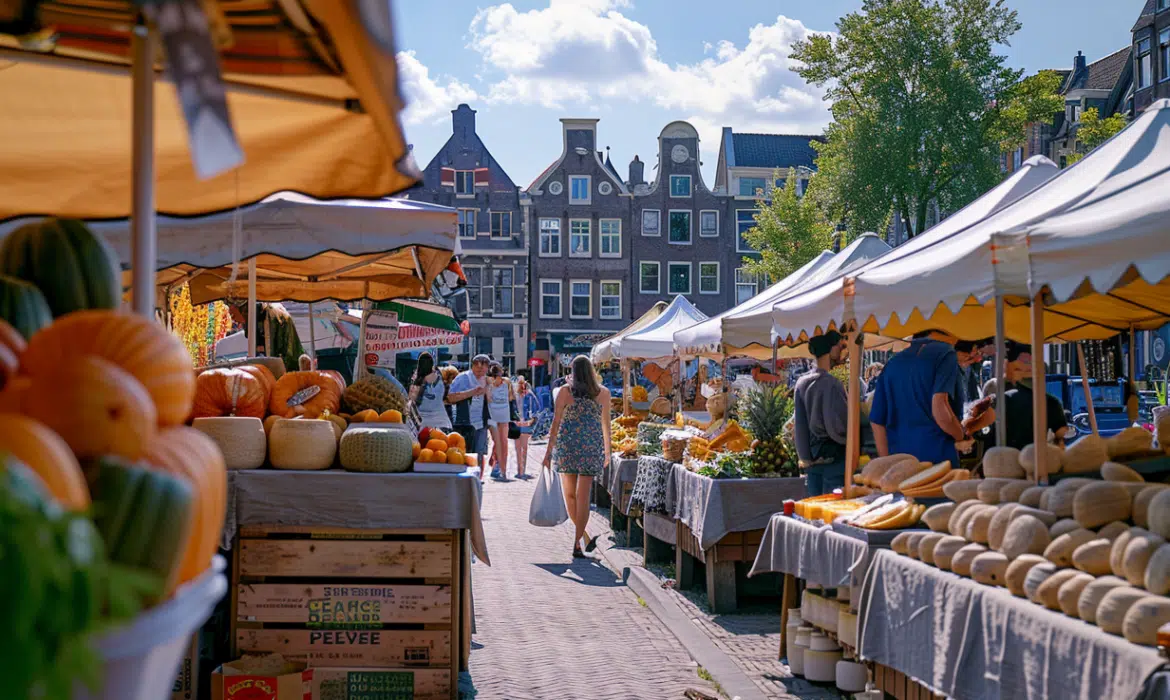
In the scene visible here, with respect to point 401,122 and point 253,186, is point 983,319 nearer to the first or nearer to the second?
point 253,186

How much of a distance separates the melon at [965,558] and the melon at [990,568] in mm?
75

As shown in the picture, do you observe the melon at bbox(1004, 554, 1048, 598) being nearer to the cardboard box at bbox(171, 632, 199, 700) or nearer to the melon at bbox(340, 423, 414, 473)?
the melon at bbox(340, 423, 414, 473)

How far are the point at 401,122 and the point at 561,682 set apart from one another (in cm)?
539

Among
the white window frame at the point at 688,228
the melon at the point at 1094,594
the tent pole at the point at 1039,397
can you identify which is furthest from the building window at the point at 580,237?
the melon at the point at 1094,594

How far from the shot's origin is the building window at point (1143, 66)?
40.0 meters

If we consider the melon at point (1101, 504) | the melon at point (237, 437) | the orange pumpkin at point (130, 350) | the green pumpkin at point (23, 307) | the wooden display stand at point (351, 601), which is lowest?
the wooden display stand at point (351, 601)

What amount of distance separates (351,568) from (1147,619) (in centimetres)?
373

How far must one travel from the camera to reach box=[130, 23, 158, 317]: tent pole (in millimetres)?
1893

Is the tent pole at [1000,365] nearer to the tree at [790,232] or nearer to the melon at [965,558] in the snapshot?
the melon at [965,558]

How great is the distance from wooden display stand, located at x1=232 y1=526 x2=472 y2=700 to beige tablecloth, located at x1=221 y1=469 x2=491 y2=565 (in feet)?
0.24

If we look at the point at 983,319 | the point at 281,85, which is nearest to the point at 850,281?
the point at 983,319

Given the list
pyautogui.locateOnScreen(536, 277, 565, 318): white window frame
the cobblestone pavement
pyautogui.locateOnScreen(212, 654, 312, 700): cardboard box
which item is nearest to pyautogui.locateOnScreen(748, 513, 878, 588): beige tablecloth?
the cobblestone pavement

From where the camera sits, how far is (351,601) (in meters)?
5.80

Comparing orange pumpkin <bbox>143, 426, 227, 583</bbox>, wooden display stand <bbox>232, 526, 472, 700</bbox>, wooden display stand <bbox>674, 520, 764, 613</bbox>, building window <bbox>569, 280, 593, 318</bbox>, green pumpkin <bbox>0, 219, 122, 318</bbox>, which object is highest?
building window <bbox>569, 280, 593, 318</bbox>
